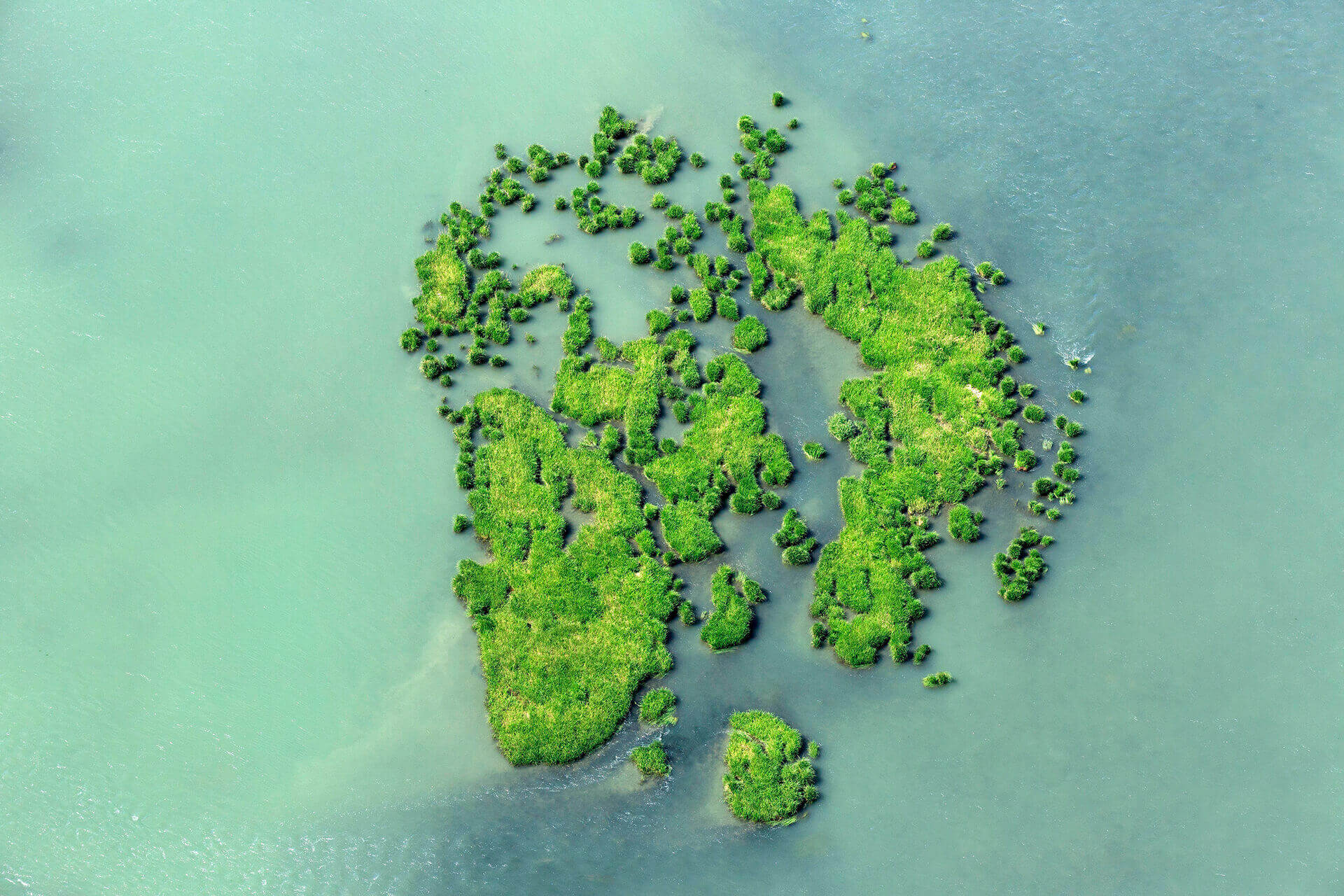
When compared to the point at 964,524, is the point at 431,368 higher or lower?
lower

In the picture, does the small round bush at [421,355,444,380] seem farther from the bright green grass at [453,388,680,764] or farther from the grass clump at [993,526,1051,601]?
the grass clump at [993,526,1051,601]

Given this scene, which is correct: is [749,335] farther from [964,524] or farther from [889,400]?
[964,524]

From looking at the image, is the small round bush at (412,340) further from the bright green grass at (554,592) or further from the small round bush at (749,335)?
the small round bush at (749,335)

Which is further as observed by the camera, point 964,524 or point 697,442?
point 697,442

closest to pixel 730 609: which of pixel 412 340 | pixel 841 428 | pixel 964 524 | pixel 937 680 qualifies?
pixel 937 680

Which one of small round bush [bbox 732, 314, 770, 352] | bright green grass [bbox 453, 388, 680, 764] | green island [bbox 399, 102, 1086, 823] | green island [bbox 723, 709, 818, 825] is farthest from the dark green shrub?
green island [bbox 723, 709, 818, 825]

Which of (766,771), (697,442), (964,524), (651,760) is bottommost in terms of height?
(651,760)

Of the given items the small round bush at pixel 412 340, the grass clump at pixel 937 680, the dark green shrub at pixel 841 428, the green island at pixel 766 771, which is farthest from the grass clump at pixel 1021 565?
the small round bush at pixel 412 340
